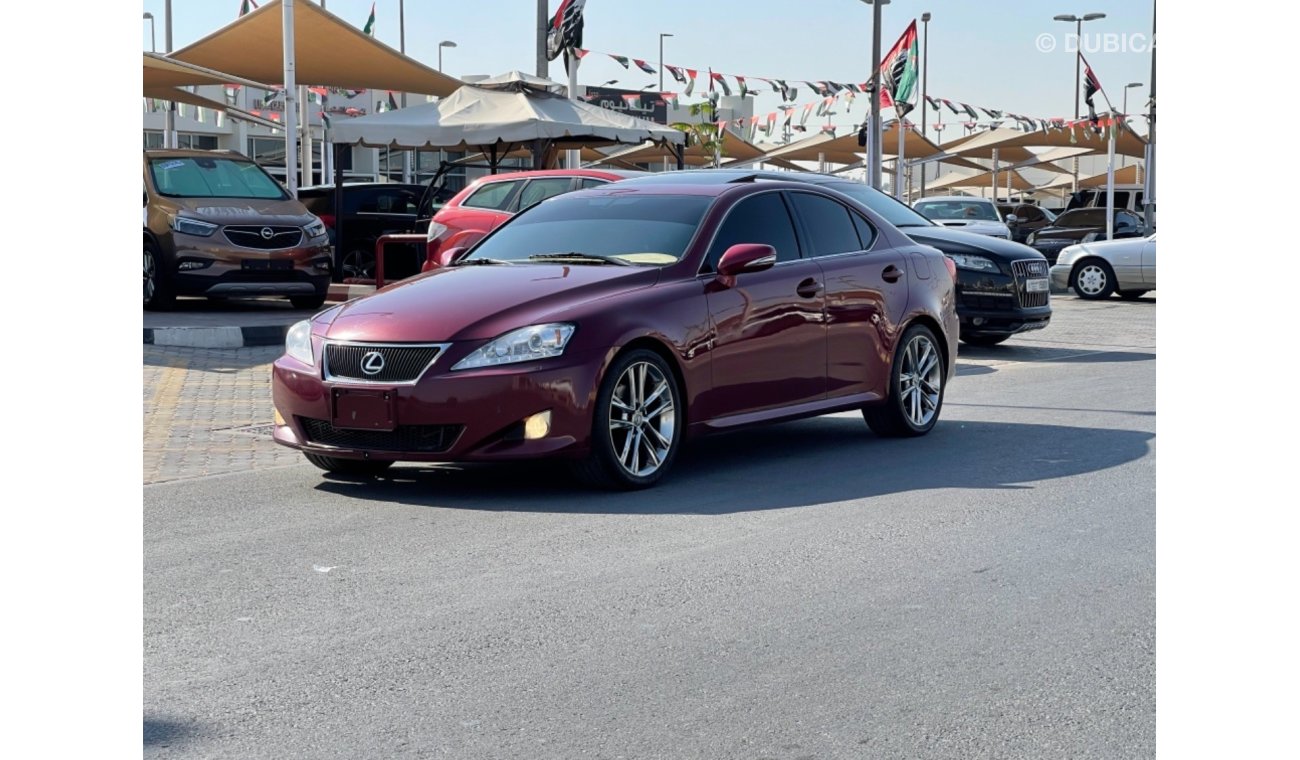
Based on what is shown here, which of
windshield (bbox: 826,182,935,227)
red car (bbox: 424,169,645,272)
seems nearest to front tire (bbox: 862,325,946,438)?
windshield (bbox: 826,182,935,227)

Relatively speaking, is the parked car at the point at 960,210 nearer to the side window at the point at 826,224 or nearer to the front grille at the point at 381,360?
the side window at the point at 826,224

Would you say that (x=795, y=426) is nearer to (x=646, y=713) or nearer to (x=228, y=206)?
(x=646, y=713)

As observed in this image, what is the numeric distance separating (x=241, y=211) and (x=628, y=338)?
10287mm

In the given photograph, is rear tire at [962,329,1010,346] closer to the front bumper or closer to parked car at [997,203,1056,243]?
the front bumper

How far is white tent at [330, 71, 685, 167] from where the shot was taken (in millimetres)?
20047

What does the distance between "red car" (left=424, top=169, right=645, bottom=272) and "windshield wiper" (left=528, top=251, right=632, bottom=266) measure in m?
6.73

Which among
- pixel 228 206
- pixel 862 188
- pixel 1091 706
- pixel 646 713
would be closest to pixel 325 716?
pixel 646 713

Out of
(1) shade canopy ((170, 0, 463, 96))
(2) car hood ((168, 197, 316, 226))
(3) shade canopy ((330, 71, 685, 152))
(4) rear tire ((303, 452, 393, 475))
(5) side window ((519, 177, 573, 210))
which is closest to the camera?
(4) rear tire ((303, 452, 393, 475))

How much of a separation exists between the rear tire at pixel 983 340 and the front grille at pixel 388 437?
9.88 metres

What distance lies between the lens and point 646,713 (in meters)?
4.29

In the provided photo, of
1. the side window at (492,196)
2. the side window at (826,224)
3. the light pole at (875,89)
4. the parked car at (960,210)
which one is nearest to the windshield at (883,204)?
the side window at (492,196)

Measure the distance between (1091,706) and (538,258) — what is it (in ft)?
15.6

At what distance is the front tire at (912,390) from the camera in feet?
31.1
